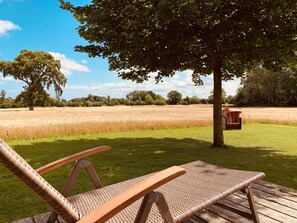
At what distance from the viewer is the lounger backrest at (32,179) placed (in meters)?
1.57

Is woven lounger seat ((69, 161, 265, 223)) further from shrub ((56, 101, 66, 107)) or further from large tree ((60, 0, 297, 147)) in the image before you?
shrub ((56, 101, 66, 107))

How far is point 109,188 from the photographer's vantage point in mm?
2947

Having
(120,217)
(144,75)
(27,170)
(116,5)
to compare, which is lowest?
(120,217)

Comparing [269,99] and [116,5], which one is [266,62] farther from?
[269,99]

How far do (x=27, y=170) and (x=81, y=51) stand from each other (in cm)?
923

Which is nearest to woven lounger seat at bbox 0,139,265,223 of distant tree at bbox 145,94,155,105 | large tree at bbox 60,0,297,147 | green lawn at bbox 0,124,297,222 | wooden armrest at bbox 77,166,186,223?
→ wooden armrest at bbox 77,166,186,223

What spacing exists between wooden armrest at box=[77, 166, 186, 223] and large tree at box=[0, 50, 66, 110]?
48.0 meters

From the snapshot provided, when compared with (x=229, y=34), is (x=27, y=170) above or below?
below

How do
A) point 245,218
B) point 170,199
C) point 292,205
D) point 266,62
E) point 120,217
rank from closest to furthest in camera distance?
point 120,217
point 170,199
point 245,218
point 292,205
point 266,62

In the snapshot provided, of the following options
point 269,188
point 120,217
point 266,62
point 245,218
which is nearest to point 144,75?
point 266,62

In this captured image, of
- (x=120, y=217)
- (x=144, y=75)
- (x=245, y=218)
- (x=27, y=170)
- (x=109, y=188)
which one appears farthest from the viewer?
(x=144, y=75)

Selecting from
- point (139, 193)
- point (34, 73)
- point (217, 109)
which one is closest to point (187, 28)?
point (217, 109)

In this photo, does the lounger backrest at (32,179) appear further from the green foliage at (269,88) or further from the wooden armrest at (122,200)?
the green foliage at (269,88)

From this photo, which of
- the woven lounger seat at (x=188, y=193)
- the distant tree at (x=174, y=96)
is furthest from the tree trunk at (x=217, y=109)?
the distant tree at (x=174, y=96)
